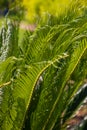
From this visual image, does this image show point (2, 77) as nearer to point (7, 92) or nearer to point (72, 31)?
point (7, 92)

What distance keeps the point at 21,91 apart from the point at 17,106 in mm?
102

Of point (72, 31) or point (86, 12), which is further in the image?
point (86, 12)

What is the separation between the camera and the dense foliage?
261 cm

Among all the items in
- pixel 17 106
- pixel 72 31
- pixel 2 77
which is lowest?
pixel 17 106

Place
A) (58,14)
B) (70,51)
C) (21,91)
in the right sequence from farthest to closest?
(58,14) < (70,51) < (21,91)

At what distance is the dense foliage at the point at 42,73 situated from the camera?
2.61 metres

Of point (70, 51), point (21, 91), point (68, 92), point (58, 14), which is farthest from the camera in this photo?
point (58, 14)

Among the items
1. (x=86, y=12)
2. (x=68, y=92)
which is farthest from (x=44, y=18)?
(x=68, y=92)

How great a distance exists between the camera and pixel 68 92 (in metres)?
3.01

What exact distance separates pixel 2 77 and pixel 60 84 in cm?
40

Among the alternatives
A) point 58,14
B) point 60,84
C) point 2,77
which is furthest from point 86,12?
point 2,77

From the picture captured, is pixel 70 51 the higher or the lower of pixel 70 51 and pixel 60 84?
the higher

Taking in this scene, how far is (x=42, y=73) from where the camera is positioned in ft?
8.44

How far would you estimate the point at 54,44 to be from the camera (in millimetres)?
2814
